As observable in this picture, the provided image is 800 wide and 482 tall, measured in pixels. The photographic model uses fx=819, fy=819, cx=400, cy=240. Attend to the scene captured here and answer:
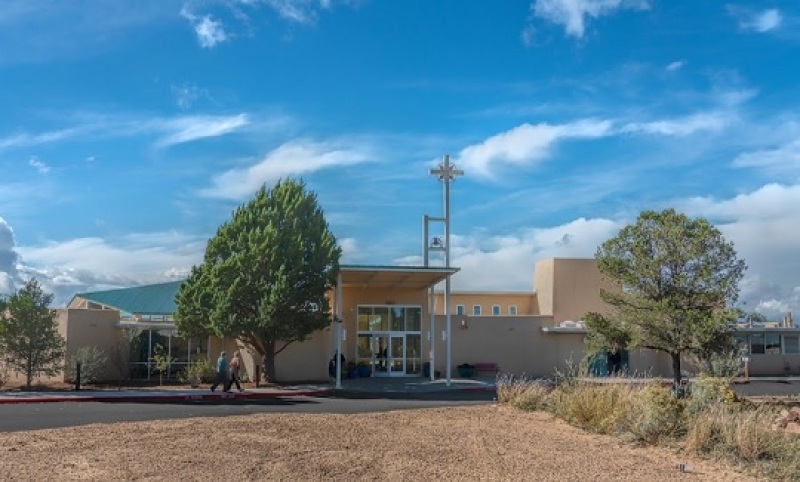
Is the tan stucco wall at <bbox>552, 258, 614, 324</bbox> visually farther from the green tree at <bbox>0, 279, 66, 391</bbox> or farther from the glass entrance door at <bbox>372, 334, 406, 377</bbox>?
the green tree at <bbox>0, 279, 66, 391</bbox>

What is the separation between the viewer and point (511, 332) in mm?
40469

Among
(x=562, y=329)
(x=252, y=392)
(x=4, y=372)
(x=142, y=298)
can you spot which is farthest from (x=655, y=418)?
(x=142, y=298)

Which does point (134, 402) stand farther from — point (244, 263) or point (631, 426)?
point (631, 426)

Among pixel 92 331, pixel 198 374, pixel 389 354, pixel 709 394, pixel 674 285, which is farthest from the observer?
pixel 389 354

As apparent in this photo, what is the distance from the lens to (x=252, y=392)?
2830cm

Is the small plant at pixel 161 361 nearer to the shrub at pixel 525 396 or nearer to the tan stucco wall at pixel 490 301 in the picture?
the tan stucco wall at pixel 490 301

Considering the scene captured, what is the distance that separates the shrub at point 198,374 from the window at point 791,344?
105 feet

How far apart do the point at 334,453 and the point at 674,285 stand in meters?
14.6

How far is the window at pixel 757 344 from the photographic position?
45.5m

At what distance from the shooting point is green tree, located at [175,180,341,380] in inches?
1235

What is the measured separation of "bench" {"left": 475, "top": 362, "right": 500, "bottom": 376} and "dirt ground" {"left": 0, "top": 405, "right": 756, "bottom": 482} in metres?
23.9

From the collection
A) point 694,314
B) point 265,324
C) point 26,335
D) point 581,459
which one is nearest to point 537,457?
point 581,459

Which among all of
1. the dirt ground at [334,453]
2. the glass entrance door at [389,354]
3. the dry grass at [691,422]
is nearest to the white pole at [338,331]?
the glass entrance door at [389,354]

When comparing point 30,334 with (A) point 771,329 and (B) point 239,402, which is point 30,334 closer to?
(B) point 239,402
